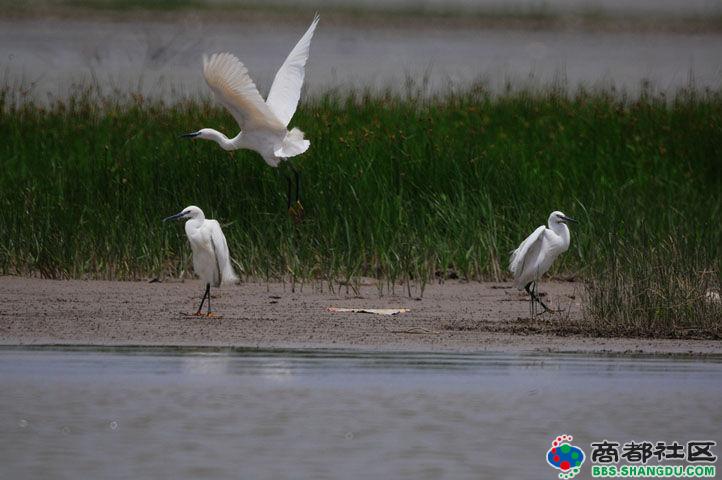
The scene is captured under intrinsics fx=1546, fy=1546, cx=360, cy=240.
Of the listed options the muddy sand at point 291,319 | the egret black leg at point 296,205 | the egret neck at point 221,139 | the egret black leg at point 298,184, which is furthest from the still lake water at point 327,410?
the egret neck at point 221,139

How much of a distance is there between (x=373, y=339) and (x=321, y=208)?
3.31 metres

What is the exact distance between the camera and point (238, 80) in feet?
40.9

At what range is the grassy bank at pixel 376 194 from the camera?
11852 millimetres

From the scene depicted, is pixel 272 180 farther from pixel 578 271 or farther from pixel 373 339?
pixel 373 339

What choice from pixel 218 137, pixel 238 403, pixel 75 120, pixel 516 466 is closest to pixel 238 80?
pixel 218 137

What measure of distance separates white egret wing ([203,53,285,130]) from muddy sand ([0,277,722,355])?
1694 millimetres

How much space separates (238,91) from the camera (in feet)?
41.6

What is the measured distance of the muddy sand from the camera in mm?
9117

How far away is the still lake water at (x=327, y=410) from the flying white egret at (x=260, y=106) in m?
4.07

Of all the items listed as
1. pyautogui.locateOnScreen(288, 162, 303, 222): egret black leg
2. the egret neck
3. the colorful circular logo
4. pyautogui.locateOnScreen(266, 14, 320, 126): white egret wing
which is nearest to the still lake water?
the colorful circular logo

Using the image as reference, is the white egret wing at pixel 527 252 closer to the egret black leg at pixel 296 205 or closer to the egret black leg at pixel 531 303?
the egret black leg at pixel 531 303

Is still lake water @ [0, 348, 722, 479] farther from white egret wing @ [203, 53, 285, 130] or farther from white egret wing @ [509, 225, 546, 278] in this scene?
white egret wing @ [203, 53, 285, 130]

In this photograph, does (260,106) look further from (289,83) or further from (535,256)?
(535,256)

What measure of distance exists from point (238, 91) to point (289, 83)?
3.24 feet
